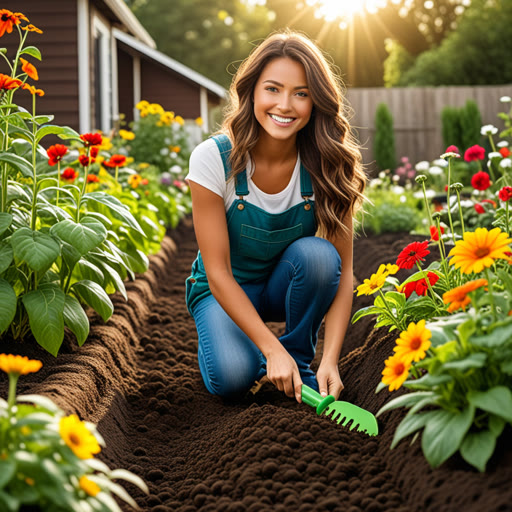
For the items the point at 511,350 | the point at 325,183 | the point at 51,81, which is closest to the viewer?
the point at 511,350

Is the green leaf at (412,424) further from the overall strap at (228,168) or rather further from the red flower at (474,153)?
the red flower at (474,153)

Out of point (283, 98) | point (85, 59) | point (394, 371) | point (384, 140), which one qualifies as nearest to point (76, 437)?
point (394, 371)

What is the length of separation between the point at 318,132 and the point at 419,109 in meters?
11.9

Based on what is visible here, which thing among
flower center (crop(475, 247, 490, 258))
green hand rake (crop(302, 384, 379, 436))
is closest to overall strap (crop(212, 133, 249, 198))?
green hand rake (crop(302, 384, 379, 436))

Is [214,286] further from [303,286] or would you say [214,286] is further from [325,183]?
[325,183]

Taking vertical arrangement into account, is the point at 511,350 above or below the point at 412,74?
below

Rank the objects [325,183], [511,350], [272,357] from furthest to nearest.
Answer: [325,183] → [272,357] → [511,350]

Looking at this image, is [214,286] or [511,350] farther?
[214,286]

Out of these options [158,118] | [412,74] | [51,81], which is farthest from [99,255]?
[412,74]

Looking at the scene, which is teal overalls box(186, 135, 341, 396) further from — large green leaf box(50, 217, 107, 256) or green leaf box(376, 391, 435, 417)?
green leaf box(376, 391, 435, 417)

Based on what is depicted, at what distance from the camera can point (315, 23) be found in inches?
1156

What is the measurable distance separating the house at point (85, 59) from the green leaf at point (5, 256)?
212 inches

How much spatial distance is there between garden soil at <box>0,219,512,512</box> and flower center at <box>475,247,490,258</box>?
393 millimetres

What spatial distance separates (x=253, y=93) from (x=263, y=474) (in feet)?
4.78
